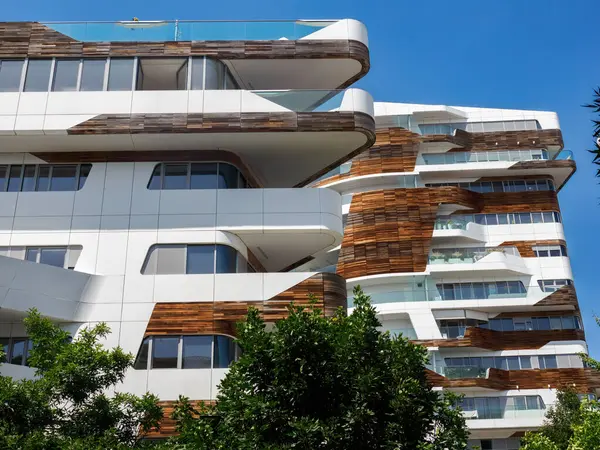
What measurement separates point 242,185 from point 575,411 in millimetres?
25926

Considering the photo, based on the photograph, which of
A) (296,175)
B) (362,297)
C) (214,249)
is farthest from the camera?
(296,175)

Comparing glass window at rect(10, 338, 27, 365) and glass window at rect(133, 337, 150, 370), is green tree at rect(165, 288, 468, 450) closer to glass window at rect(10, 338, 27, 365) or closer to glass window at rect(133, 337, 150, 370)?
glass window at rect(133, 337, 150, 370)

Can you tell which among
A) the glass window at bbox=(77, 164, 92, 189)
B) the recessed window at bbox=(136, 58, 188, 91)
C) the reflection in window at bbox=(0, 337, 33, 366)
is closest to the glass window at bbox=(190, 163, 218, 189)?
the recessed window at bbox=(136, 58, 188, 91)

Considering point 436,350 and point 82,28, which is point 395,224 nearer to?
point 436,350

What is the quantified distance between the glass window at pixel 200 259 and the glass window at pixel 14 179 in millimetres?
6087

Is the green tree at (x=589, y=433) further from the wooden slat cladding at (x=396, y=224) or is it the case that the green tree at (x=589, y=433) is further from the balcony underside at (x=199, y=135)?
the wooden slat cladding at (x=396, y=224)

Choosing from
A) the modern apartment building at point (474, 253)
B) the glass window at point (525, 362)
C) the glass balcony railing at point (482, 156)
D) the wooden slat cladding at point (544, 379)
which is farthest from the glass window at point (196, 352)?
the glass balcony railing at point (482, 156)

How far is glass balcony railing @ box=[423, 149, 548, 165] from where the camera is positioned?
47.8 meters

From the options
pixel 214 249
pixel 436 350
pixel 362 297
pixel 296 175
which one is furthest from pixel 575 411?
pixel 362 297

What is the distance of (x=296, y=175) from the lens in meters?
23.8

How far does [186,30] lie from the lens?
71.8 feet

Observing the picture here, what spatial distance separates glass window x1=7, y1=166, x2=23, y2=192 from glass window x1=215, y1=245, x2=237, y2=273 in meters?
6.94

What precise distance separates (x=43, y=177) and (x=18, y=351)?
579cm

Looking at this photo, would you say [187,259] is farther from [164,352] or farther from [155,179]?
[155,179]
